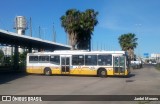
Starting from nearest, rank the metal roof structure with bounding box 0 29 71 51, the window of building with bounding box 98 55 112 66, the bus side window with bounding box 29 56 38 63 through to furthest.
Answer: the window of building with bounding box 98 55 112 66 < the metal roof structure with bounding box 0 29 71 51 < the bus side window with bounding box 29 56 38 63

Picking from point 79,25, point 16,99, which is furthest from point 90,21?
point 16,99

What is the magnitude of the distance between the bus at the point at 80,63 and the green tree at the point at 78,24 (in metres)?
20.3

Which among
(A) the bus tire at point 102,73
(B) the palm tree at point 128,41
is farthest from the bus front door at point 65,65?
(B) the palm tree at point 128,41

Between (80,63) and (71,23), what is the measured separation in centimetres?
2307

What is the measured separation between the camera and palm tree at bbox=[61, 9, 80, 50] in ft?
189

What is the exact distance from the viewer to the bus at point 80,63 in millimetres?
33594

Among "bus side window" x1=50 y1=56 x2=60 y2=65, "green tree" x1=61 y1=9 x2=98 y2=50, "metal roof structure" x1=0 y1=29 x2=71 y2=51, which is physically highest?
"green tree" x1=61 y1=9 x2=98 y2=50

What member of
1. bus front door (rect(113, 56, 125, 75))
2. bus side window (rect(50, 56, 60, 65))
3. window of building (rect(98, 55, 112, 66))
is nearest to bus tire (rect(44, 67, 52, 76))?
bus side window (rect(50, 56, 60, 65))

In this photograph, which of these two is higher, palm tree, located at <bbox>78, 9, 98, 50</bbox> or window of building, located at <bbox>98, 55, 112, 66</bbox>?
palm tree, located at <bbox>78, 9, 98, 50</bbox>

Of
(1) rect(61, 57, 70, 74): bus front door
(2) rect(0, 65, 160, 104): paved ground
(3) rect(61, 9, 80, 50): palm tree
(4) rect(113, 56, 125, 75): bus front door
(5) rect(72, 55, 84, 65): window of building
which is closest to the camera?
(2) rect(0, 65, 160, 104): paved ground

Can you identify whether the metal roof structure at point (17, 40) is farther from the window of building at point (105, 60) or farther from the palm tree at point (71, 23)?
the window of building at point (105, 60)

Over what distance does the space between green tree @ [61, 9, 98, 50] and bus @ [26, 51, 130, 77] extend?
2034 centimetres

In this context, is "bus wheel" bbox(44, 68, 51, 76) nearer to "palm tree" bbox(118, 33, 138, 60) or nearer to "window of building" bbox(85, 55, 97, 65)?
"window of building" bbox(85, 55, 97, 65)

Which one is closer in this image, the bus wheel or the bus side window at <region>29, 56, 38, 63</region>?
the bus wheel
